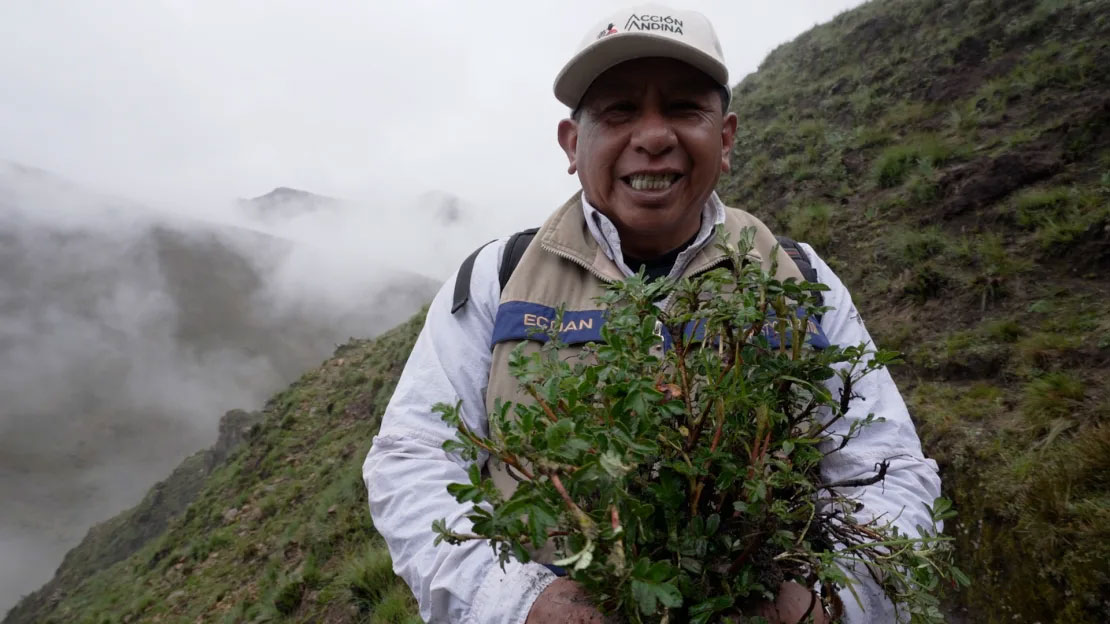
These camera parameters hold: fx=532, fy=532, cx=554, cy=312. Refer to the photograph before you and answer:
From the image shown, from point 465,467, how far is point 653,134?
1375mm

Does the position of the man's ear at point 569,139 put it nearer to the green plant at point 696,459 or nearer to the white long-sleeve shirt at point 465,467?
the white long-sleeve shirt at point 465,467

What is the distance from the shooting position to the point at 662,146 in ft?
6.66

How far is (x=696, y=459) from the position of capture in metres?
0.87

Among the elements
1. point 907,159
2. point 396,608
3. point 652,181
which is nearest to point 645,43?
point 652,181

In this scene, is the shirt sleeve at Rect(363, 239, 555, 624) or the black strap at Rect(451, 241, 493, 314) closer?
the shirt sleeve at Rect(363, 239, 555, 624)

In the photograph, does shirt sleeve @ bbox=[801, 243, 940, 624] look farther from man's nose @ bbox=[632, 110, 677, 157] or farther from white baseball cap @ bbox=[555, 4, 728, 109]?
white baseball cap @ bbox=[555, 4, 728, 109]

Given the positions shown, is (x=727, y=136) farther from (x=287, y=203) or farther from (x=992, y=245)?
(x=287, y=203)

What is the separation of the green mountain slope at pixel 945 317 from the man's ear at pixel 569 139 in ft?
9.86

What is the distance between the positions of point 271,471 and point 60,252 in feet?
314

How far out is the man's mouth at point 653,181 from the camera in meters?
2.12

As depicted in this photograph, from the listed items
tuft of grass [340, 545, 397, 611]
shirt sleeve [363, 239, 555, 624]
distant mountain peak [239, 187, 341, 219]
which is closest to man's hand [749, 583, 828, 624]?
shirt sleeve [363, 239, 555, 624]

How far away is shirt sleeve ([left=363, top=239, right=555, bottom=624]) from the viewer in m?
1.38

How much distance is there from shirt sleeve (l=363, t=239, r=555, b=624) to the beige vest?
0.40ft

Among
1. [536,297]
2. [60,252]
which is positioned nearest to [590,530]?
[536,297]
